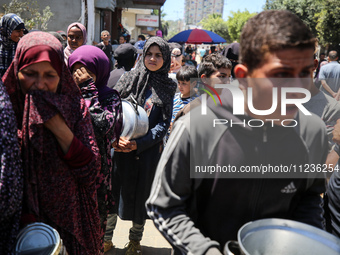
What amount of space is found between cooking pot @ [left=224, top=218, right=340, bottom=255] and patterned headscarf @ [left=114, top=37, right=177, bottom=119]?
6.82ft

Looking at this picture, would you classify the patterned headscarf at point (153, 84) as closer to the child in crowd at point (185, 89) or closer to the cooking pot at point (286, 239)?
the child in crowd at point (185, 89)

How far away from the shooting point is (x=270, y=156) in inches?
56.1

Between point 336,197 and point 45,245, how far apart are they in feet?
5.26

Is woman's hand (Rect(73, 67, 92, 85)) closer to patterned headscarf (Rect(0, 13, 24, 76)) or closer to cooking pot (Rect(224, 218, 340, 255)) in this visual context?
cooking pot (Rect(224, 218, 340, 255))

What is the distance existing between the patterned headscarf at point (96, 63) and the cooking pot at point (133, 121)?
23cm

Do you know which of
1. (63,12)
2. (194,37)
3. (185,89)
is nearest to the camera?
(185,89)

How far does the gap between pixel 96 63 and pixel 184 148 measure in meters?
1.52

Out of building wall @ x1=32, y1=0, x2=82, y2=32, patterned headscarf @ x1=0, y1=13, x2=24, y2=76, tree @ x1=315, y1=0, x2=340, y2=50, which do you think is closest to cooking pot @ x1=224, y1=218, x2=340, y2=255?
patterned headscarf @ x1=0, y1=13, x2=24, y2=76

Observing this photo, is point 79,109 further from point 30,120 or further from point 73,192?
point 73,192

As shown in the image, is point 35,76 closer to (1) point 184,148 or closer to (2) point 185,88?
(1) point 184,148

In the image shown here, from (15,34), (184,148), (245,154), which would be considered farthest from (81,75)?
(15,34)

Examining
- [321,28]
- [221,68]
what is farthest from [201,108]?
[321,28]

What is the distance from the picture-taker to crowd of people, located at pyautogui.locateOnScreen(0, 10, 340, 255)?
4.27ft

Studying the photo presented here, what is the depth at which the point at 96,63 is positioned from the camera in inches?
104
